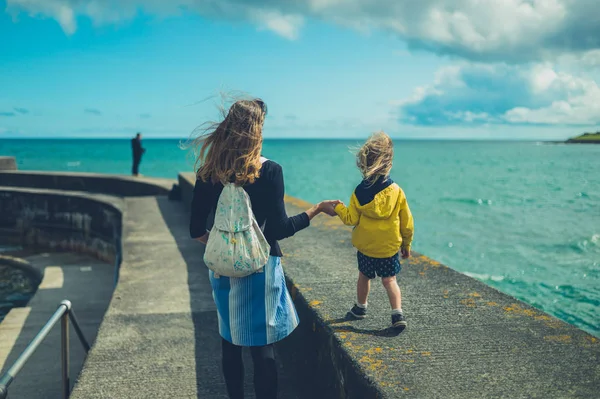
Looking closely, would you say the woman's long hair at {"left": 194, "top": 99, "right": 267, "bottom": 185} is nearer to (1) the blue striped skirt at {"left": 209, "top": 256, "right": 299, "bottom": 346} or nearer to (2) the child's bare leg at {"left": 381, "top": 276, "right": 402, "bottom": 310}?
(1) the blue striped skirt at {"left": 209, "top": 256, "right": 299, "bottom": 346}

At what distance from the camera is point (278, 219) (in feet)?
7.50

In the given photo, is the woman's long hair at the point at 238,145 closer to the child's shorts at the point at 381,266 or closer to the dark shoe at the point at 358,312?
the child's shorts at the point at 381,266

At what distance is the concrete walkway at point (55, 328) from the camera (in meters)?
4.49

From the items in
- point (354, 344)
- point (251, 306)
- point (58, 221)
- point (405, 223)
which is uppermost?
point (405, 223)

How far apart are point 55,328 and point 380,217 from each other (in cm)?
508

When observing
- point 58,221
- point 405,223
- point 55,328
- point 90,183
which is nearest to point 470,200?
point 90,183

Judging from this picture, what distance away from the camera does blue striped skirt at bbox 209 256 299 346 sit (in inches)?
89.7

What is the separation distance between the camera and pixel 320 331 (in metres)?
2.65

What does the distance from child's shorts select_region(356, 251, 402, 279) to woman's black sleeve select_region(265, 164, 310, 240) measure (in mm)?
473

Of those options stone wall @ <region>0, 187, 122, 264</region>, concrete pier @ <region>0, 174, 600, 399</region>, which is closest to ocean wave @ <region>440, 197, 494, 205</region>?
stone wall @ <region>0, 187, 122, 264</region>

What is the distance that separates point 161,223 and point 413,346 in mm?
6832

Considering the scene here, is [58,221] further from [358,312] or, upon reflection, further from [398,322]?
[398,322]

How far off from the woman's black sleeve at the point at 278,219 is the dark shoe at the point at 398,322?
2.34 feet

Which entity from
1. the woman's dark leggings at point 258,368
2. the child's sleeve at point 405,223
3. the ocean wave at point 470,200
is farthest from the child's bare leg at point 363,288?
the ocean wave at point 470,200
